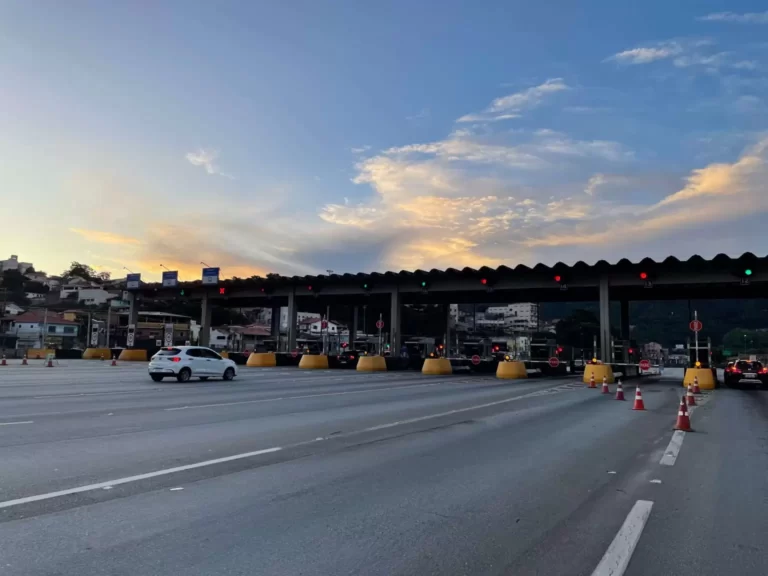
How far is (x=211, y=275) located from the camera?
50125 millimetres

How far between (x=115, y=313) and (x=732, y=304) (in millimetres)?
104622

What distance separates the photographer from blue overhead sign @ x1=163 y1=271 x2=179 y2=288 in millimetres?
53125

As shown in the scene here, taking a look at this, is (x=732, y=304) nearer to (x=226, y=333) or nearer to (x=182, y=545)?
(x=226, y=333)

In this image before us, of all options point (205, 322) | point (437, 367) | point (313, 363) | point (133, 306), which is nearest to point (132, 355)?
point (205, 322)

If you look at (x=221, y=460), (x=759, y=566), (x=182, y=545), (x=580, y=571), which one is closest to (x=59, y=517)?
(x=182, y=545)

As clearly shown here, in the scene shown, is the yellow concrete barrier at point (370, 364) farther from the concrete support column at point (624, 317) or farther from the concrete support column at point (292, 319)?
the concrete support column at point (624, 317)

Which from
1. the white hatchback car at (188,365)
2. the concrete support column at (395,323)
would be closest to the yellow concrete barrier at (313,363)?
the concrete support column at (395,323)

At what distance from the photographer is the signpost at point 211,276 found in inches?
1966

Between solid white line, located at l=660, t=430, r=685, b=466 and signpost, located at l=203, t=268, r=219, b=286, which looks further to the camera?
signpost, located at l=203, t=268, r=219, b=286

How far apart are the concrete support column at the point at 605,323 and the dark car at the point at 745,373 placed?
5.97 metres

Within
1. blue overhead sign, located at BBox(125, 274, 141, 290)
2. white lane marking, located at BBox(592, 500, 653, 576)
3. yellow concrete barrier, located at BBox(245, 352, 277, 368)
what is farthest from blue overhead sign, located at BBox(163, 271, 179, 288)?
white lane marking, located at BBox(592, 500, 653, 576)

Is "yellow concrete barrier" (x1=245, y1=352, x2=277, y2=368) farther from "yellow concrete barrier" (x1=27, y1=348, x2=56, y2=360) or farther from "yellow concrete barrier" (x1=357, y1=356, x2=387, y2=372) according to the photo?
"yellow concrete barrier" (x1=27, y1=348, x2=56, y2=360)

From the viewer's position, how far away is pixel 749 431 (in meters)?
13.0

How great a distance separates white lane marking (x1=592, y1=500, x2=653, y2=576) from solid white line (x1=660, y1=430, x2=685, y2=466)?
2.90 metres
